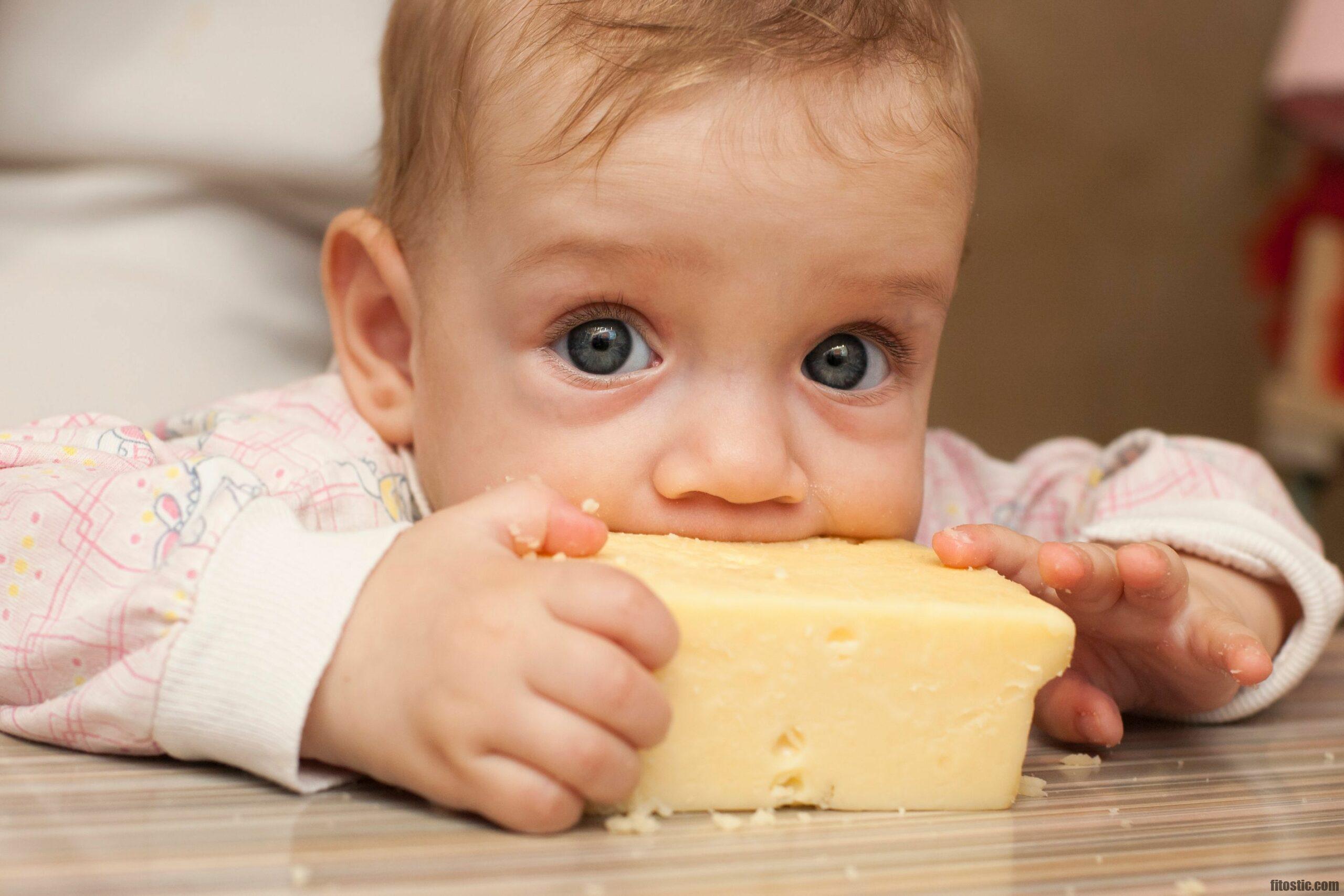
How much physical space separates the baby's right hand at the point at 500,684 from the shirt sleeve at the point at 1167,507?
44cm

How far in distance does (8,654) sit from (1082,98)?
2052 millimetres

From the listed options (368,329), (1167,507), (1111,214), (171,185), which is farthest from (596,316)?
(1111,214)

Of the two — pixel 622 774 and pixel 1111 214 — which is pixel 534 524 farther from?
pixel 1111 214

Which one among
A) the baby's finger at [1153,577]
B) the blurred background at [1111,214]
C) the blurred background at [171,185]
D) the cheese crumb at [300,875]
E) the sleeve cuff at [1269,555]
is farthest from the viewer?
the blurred background at [1111,214]

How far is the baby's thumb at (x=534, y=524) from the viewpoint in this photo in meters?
0.60

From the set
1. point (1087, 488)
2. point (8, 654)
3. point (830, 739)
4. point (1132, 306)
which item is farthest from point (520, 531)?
point (1132, 306)

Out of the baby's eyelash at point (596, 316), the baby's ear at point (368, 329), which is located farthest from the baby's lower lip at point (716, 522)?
the baby's ear at point (368, 329)

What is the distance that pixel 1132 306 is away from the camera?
2.38 m

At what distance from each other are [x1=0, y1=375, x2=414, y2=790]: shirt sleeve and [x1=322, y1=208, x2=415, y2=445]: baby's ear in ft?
0.44

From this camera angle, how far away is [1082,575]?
0.67 metres

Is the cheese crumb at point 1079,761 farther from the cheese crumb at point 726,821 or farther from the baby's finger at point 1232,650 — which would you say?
the cheese crumb at point 726,821

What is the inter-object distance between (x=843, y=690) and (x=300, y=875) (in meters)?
0.25

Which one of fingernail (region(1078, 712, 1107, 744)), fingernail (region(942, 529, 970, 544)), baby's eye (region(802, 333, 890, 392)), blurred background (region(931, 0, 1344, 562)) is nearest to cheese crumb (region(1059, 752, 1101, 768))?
fingernail (region(1078, 712, 1107, 744))

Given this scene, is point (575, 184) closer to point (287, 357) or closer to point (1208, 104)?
point (287, 357)
